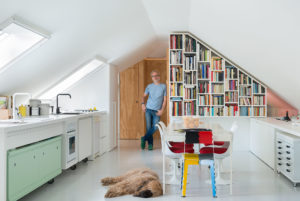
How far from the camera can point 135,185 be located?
4234 mm

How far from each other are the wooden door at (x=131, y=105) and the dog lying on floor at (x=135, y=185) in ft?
16.3

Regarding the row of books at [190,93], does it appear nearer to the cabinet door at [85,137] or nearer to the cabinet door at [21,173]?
the cabinet door at [85,137]

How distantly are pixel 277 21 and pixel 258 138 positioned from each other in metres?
3.35

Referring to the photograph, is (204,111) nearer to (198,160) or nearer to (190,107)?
(190,107)

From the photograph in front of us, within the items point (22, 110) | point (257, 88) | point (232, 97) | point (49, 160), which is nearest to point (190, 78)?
point (232, 97)

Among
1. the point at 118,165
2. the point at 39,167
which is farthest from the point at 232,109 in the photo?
the point at 39,167

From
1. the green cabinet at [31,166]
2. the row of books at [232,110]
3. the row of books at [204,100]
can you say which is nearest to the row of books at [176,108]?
the row of books at [204,100]

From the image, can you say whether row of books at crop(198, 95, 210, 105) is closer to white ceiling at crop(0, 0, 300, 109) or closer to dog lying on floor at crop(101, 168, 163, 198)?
white ceiling at crop(0, 0, 300, 109)

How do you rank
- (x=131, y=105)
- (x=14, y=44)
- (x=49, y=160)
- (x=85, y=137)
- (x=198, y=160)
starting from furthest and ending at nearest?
(x=131, y=105), (x=85, y=137), (x=49, y=160), (x=14, y=44), (x=198, y=160)

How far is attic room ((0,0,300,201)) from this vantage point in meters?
3.89

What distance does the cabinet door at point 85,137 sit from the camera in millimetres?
5684

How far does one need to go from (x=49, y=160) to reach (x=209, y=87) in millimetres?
3970

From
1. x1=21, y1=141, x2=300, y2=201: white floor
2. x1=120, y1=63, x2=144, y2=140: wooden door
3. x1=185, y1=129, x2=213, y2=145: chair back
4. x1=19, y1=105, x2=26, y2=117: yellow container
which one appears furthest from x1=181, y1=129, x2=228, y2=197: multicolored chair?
x1=120, y1=63, x2=144, y2=140: wooden door

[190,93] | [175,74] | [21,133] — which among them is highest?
[175,74]
